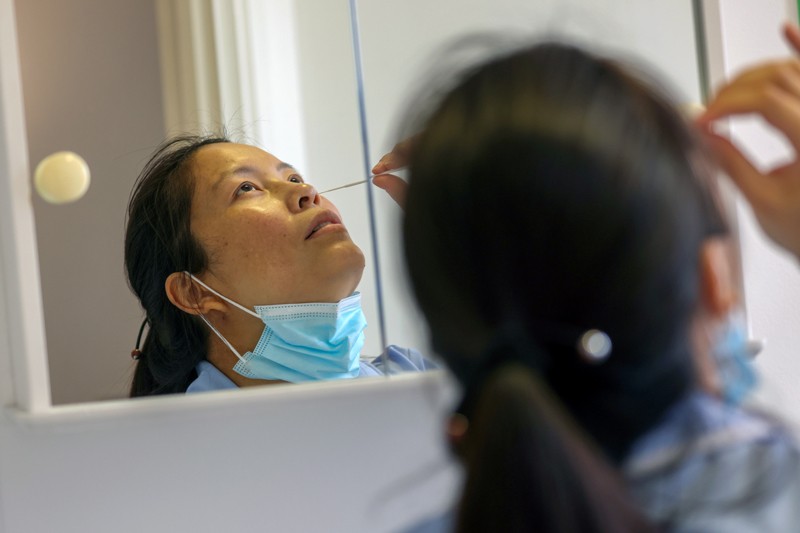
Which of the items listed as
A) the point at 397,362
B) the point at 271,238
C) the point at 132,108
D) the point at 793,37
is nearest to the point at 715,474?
the point at 793,37

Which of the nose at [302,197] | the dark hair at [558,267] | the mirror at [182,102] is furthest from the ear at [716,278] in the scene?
the nose at [302,197]

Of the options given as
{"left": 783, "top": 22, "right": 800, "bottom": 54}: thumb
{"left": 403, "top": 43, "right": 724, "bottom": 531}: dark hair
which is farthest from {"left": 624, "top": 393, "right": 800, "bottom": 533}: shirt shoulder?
{"left": 783, "top": 22, "right": 800, "bottom": 54}: thumb

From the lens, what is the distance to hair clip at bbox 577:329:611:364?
51 centimetres

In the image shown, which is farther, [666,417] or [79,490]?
[79,490]

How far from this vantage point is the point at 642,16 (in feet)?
3.46

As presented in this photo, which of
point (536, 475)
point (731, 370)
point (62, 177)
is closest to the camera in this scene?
point (536, 475)

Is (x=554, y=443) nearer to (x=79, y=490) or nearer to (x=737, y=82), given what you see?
(x=737, y=82)

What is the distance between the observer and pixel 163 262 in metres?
0.99

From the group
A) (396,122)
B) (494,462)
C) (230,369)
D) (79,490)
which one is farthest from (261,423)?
(494,462)

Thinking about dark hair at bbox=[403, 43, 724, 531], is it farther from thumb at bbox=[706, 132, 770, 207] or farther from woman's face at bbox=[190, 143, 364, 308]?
woman's face at bbox=[190, 143, 364, 308]

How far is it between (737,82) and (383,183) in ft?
1.40

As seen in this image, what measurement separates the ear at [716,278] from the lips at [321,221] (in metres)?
0.50

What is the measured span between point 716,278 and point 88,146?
672 mm

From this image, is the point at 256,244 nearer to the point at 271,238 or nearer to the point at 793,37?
the point at 271,238
